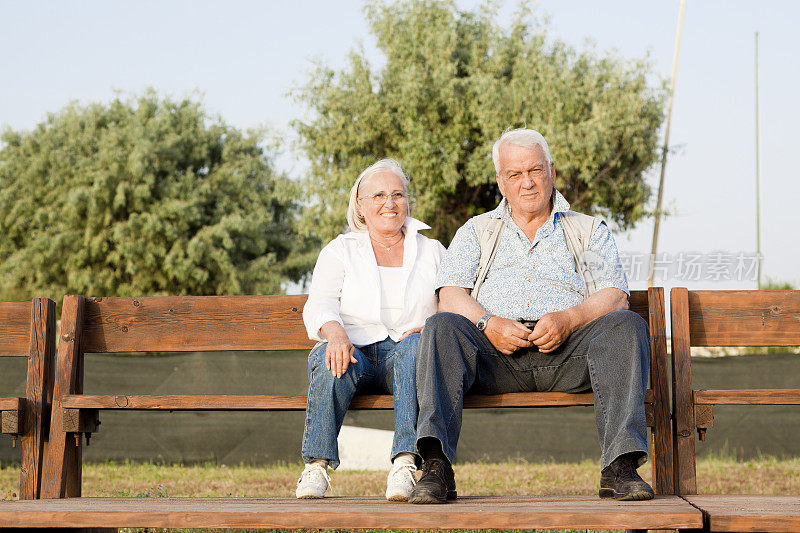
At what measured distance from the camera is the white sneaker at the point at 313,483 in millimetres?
2604

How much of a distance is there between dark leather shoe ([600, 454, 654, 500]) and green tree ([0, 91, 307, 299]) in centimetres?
2295

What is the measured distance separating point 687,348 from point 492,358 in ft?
2.64

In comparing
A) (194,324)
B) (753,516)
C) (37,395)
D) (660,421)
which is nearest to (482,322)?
(660,421)

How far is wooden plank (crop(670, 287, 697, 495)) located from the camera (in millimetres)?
2912

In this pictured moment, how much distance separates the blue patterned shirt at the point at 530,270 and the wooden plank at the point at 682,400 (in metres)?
0.26

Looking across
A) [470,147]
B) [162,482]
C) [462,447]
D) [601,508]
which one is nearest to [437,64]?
[470,147]

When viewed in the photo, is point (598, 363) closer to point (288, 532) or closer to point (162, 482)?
point (288, 532)

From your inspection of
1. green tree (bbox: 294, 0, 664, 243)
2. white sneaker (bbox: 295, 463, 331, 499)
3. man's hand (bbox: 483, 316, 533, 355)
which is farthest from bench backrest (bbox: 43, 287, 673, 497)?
green tree (bbox: 294, 0, 664, 243)

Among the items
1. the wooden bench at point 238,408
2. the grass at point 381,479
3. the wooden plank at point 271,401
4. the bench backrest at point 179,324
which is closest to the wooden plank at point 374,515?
the wooden bench at point 238,408

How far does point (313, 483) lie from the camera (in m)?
2.62

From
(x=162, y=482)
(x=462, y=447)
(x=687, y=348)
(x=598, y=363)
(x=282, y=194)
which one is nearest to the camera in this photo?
(x=598, y=363)

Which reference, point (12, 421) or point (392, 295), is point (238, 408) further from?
point (12, 421)

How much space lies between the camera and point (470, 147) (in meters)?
19.0

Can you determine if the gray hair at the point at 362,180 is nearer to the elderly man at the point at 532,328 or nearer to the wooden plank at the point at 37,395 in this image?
the elderly man at the point at 532,328
